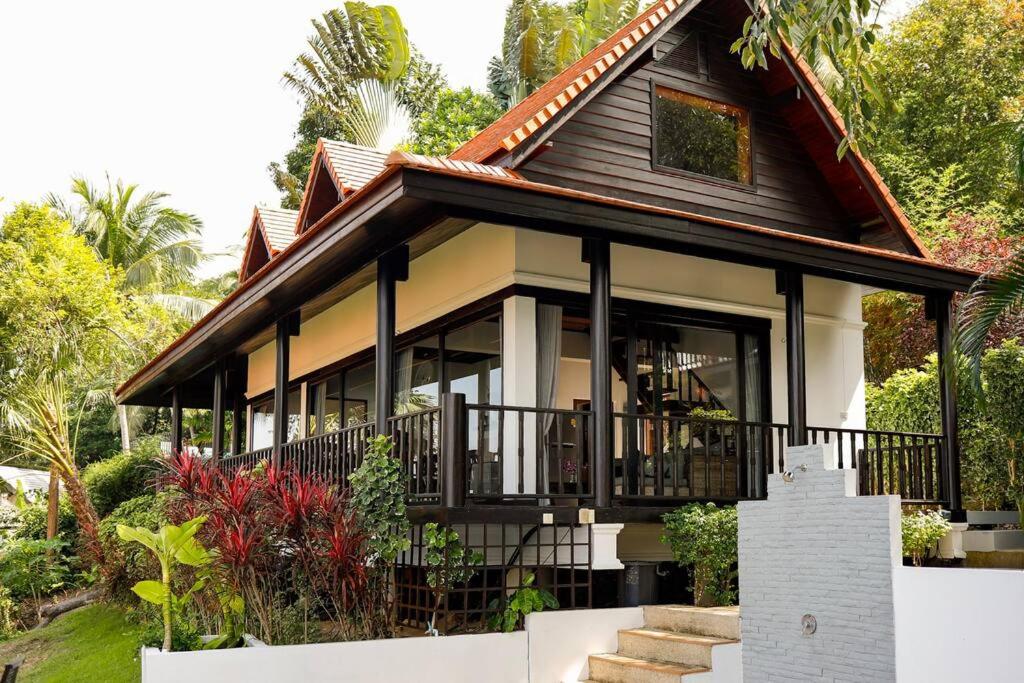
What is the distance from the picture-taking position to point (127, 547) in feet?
53.3

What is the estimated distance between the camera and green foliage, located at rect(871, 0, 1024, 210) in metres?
25.4

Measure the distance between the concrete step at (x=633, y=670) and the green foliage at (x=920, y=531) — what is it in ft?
10.9

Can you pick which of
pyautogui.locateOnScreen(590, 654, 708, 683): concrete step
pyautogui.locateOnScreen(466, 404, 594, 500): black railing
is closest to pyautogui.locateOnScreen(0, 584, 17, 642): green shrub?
Answer: pyautogui.locateOnScreen(466, 404, 594, 500): black railing

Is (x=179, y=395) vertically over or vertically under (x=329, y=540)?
over

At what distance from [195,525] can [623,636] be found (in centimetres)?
382

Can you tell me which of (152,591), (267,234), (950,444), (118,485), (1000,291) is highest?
(267,234)

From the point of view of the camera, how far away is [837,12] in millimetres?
7012

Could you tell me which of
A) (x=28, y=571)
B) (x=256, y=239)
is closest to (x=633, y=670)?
(x=256, y=239)

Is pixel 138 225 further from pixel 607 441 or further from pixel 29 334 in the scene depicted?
pixel 607 441

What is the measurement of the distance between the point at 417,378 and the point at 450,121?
20481 millimetres

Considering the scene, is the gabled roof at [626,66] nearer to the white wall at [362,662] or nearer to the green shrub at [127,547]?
the white wall at [362,662]

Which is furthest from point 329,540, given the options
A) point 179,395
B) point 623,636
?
point 179,395

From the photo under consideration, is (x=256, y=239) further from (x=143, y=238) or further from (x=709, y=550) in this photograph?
(x=143, y=238)

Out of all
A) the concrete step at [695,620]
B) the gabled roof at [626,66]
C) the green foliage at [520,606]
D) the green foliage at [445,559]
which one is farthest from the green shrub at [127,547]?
the concrete step at [695,620]
